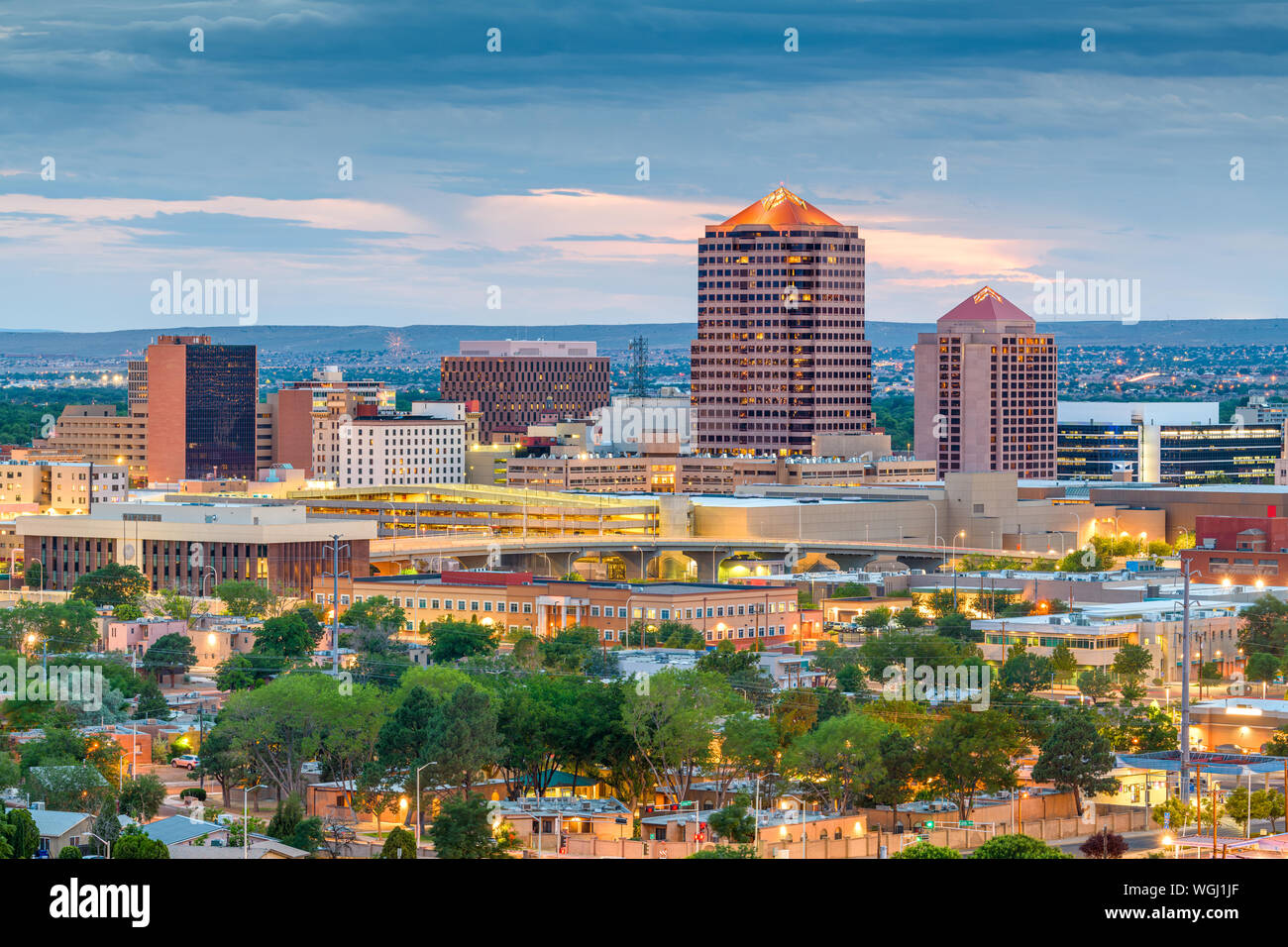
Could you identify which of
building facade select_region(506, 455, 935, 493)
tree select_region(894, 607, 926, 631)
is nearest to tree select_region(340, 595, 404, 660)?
tree select_region(894, 607, 926, 631)

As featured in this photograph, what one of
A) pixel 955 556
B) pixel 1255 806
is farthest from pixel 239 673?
pixel 955 556

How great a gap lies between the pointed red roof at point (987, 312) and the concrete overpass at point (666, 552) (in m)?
63.8

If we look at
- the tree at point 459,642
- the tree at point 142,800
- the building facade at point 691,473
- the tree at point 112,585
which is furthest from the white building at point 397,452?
the tree at point 142,800

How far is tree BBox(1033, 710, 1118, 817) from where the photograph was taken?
4656cm

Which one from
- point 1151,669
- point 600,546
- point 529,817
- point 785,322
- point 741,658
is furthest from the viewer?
point 785,322

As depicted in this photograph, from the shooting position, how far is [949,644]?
231 feet

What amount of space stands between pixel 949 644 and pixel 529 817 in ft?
99.3

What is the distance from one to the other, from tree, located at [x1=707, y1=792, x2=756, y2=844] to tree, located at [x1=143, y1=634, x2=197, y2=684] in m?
33.2

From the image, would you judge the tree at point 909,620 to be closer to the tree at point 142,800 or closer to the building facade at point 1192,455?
the tree at point 142,800

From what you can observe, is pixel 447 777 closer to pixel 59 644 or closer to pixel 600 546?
pixel 59 644

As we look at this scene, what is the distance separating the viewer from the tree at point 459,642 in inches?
2884

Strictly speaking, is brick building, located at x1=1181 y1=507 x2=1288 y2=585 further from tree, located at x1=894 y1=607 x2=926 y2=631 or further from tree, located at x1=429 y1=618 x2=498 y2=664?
tree, located at x1=429 y1=618 x2=498 y2=664

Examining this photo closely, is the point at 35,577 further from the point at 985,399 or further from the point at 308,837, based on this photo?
the point at 985,399
